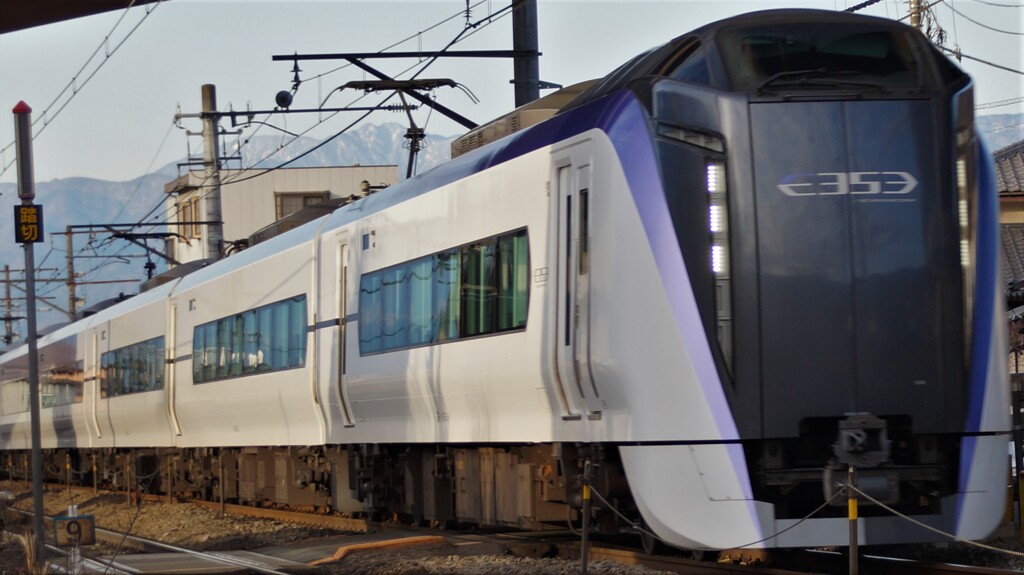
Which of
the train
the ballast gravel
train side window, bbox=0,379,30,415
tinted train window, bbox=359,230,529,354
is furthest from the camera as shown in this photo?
train side window, bbox=0,379,30,415

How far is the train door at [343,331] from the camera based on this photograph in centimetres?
1440

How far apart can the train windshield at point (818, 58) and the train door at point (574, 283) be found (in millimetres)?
1132

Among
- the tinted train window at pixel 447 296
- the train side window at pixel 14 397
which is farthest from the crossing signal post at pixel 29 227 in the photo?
the train side window at pixel 14 397

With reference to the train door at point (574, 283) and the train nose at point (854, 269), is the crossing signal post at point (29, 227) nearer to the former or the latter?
the train door at point (574, 283)

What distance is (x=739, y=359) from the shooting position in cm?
888

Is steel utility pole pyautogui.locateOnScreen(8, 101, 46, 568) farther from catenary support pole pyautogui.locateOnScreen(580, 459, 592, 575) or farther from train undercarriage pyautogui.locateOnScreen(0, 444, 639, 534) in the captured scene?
catenary support pole pyautogui.locateOnScreen(580, 459, 592, 575)

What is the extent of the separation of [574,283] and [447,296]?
2.38m

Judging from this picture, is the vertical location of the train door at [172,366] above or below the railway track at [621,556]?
above

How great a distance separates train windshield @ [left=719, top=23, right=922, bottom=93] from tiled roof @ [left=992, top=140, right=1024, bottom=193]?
1584 cm

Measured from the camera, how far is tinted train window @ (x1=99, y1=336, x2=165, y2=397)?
73.6 feet

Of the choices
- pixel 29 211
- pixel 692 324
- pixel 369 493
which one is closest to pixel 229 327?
pixel 369 493

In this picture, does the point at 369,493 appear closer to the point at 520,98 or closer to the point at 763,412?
the point at 520,98

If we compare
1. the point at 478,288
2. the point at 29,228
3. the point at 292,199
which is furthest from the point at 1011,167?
the point at 292,199

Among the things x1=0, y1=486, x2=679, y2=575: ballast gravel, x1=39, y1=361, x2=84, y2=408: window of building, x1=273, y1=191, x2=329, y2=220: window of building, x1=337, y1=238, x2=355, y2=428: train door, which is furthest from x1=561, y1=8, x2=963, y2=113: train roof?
x1=273, y1=191, x2=329, y2=220: window of building
